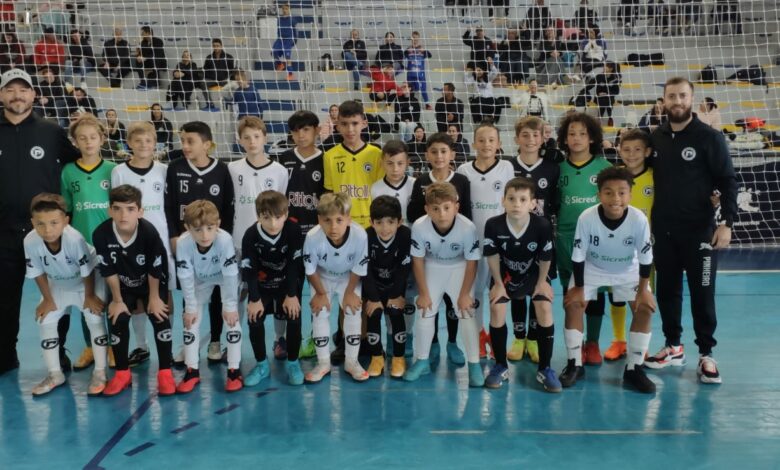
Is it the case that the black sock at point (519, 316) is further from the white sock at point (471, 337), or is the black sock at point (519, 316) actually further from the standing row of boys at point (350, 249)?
the white sock at point (471, 337)

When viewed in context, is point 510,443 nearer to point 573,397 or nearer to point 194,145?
point 573,397

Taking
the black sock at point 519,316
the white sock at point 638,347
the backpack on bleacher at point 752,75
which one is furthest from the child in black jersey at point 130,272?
the backpack on bleacher at point 752,75

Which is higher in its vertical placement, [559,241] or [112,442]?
[559,241]

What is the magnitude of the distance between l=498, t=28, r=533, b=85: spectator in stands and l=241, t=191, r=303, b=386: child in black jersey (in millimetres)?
6539

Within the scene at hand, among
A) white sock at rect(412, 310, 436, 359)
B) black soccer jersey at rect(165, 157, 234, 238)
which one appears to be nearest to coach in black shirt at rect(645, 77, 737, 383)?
white sock at rect(412, 310, 436, 359)

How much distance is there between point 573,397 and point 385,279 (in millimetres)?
1380

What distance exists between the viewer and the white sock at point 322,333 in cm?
453

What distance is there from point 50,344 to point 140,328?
1.88ft

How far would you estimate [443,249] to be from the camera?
448 centimetres

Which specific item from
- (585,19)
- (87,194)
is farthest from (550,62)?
(87,194)

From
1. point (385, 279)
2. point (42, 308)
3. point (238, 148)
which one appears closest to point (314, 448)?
point (385, 279)

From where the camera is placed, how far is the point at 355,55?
34.5ft

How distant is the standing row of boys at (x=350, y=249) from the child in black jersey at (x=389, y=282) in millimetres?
12

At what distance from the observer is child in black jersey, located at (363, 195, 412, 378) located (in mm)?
4559
